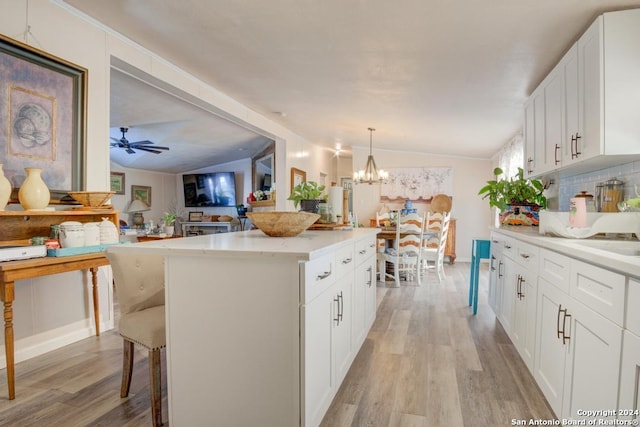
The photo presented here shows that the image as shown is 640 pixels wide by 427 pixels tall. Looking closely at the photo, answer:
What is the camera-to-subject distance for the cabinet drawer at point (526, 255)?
2.01m

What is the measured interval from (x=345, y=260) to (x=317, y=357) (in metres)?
0.61

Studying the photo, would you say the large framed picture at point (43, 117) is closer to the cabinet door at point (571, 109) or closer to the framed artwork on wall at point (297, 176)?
the cabinet door at point (571, 109)

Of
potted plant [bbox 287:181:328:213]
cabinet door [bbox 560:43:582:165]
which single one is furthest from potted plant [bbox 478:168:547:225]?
potted plant [bbox 287:181:328:213]

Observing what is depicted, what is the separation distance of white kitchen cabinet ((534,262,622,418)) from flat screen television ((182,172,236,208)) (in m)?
7.72

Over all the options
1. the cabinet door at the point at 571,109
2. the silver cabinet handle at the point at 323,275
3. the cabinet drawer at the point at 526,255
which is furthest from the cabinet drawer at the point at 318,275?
the cabinet door at the point at 571,109

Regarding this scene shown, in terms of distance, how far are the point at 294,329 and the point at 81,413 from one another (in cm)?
129

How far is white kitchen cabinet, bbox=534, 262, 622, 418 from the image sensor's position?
3.91 ft

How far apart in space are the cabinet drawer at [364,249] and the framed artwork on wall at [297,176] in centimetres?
361

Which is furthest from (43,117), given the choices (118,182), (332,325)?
(118,182)

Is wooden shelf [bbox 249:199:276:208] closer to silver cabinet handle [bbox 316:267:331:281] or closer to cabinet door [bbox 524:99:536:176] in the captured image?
cabinet door [bbox 524:99:536:176]

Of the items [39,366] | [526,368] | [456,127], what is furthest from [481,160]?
[39,366]

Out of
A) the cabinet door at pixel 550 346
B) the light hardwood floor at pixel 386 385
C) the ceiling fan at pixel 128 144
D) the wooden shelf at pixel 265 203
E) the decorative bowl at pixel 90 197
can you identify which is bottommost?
the light hardwood floor at pixel 386 385

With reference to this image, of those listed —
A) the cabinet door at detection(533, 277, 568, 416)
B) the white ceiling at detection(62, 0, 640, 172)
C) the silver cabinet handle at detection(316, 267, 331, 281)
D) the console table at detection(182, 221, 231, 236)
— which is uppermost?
the white ceiling at detection(62, 0, 640, 172)

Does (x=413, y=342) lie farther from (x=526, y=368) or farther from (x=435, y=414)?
(x=435, y=414)
